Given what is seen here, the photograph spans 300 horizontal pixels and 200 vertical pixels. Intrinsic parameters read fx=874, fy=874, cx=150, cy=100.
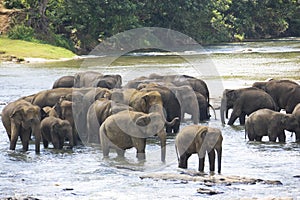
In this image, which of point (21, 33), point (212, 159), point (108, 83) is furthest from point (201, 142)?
point (21, 33)

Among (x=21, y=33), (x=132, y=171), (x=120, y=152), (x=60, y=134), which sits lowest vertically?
(x=132, y=171)

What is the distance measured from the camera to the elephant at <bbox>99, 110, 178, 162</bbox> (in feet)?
49.0

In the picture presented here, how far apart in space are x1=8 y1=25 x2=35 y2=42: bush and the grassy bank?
2.54 feet

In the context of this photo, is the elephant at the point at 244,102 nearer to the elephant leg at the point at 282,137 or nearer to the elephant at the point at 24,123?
the elephant leg at the point at 282,137

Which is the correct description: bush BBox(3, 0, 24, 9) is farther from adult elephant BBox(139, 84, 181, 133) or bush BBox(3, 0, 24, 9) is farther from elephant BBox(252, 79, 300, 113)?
adult elephant BBox(139, 84, 181, 133)

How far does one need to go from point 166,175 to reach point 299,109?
443cm

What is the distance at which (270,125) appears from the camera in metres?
17.1

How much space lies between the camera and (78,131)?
1792 cm

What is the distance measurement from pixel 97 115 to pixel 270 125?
3.44 meters

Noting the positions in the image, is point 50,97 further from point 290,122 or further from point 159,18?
point 159,18

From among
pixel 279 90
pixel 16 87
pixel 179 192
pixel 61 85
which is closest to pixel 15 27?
pixel 16 87

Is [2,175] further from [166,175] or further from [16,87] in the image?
[16,87]

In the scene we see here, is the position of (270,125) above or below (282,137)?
above

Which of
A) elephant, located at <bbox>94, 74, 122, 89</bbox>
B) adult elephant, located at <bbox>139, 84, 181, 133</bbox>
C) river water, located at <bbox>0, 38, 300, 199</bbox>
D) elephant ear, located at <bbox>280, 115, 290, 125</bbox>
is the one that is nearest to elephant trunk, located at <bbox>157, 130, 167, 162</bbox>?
river water, located at <bbox>0, 38, 300, 199</bbox>
